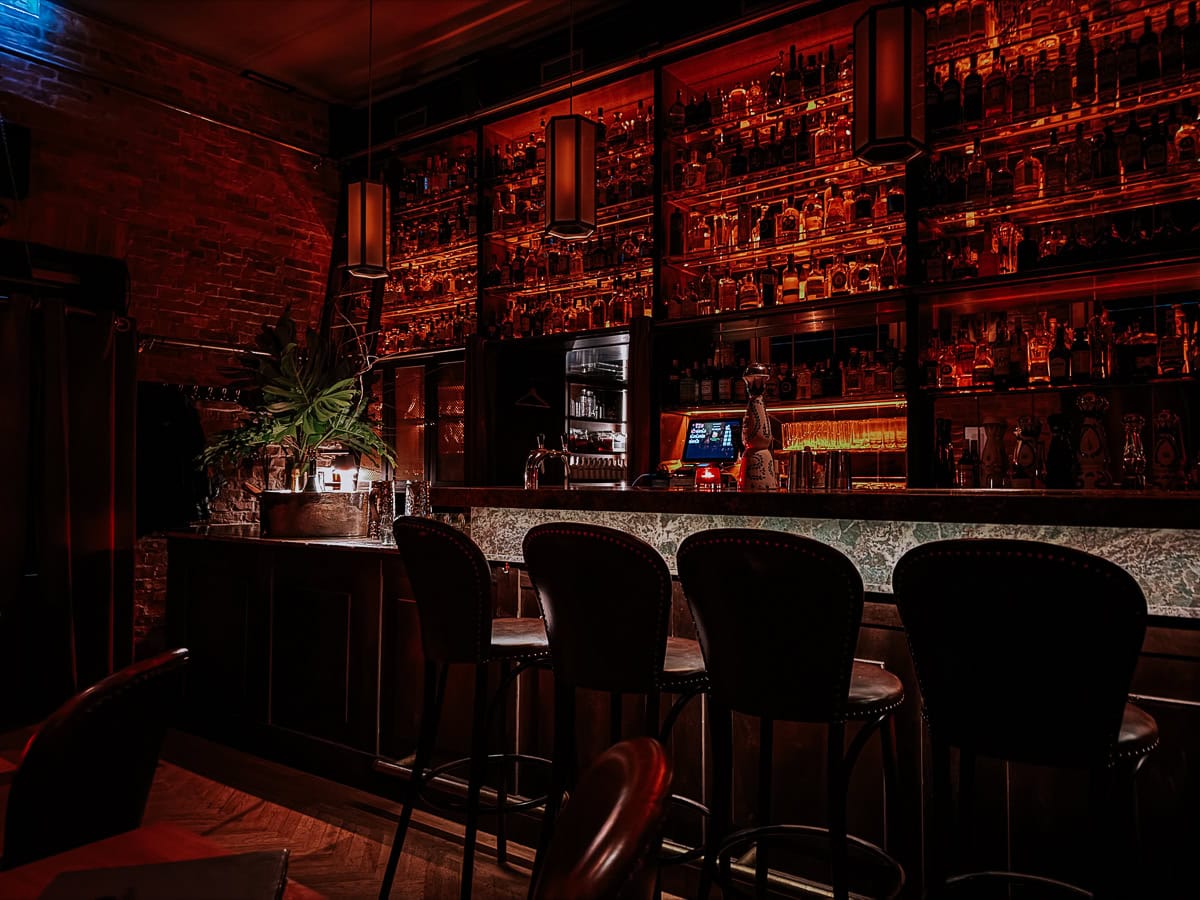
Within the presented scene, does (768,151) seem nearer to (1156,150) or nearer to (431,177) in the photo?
(1156,150)

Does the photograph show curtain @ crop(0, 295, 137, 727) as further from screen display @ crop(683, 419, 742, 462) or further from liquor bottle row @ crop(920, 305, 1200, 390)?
liquor bottle row @ crop(920, 305, 1200, 390)

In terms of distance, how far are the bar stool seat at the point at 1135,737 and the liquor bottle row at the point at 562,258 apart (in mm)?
3575

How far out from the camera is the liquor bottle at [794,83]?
4320 mm

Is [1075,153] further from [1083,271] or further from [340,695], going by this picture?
[340,695]

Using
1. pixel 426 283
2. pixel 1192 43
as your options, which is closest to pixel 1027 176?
pixel 1192 43

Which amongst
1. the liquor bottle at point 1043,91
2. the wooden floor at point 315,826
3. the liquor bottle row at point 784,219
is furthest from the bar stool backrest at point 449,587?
the liquor bottle at point 1043,91

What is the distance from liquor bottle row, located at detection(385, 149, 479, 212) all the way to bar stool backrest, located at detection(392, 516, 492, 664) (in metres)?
3.71

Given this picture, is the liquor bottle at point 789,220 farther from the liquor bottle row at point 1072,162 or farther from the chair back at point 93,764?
the chair back at point 93,764

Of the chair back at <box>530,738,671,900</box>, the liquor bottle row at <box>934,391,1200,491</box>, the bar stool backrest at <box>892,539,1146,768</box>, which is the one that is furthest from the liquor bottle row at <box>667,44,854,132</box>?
the chair back at <box>530,738,671,900</box>

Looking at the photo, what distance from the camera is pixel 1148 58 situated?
3.54m

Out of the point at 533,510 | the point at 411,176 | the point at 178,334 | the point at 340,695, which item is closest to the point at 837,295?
the point at 533,510

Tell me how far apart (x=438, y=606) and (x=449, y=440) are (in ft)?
11.3

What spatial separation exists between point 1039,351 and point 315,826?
3.58 m

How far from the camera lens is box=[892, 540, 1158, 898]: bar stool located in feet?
4.87
